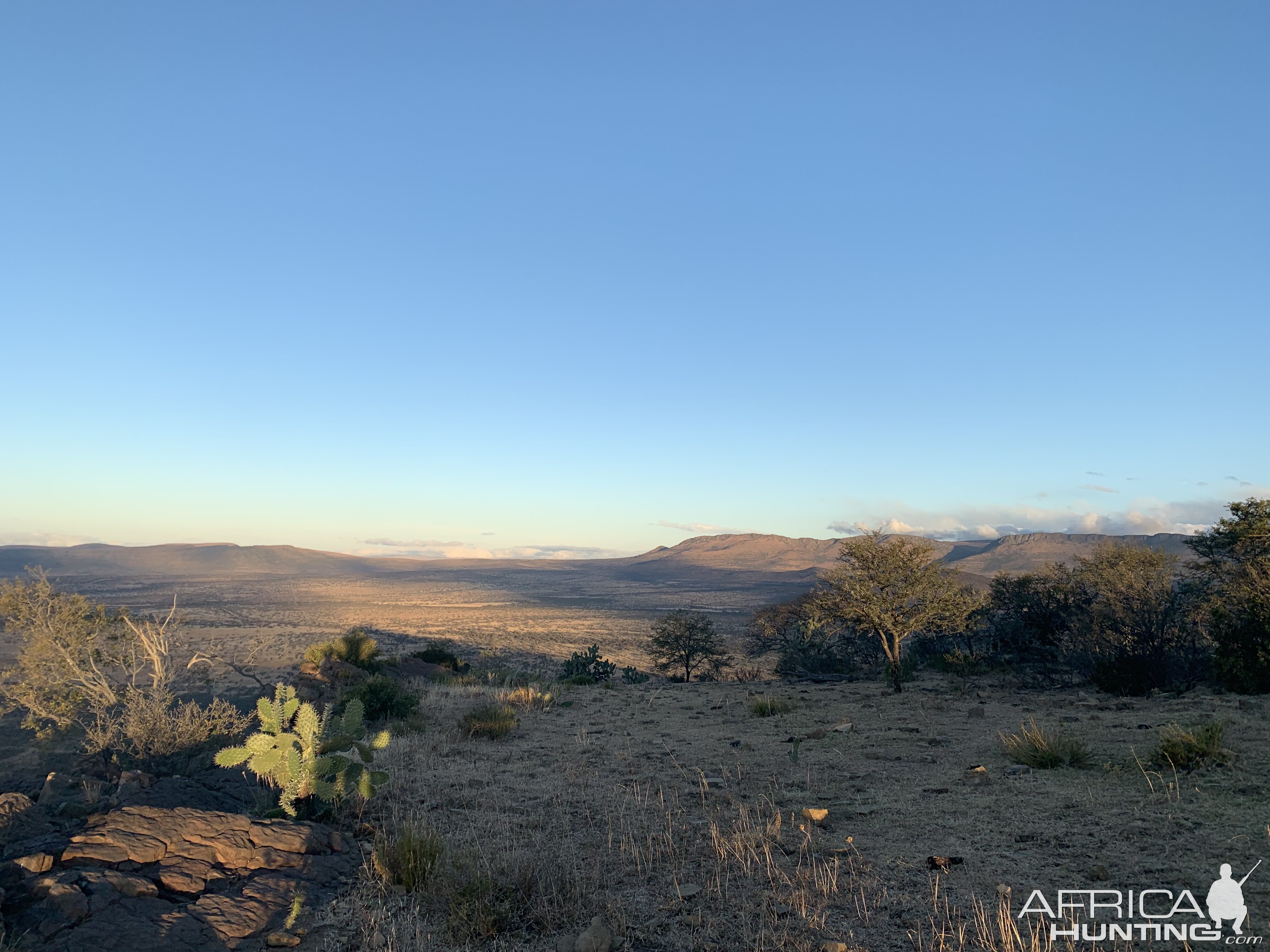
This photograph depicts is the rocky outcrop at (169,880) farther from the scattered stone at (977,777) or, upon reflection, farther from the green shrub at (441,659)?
the green shrub at (441,659)

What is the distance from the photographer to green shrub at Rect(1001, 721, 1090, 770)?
28.8 feet

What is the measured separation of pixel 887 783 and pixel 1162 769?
3239 millimetres

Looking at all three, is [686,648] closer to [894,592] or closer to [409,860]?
[894,592]

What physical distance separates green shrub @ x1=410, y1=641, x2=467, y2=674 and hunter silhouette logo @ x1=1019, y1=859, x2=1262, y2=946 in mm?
25995

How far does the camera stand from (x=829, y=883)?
557cm

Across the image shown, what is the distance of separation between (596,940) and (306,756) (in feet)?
16.6

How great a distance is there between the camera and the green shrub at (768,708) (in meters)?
15.4

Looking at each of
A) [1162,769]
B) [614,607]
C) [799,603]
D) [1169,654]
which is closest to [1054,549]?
[614,607]

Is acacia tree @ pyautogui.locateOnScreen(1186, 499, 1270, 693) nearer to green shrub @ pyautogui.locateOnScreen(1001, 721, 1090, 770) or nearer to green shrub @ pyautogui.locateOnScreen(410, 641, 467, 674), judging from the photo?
green shrub @ pyautogui.locateOnScreen(1001, 721, 1090, 770)

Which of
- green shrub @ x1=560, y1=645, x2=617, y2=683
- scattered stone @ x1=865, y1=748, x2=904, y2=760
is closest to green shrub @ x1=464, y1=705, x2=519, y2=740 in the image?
scattered stone @ x1=865, y1=748, x2=904, y2=760

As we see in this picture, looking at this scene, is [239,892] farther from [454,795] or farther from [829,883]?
[829,883]

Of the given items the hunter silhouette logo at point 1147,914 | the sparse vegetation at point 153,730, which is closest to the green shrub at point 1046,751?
the hunter silhouette logo at point 1147,914

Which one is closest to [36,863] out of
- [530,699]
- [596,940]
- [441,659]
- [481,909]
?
[481,909]

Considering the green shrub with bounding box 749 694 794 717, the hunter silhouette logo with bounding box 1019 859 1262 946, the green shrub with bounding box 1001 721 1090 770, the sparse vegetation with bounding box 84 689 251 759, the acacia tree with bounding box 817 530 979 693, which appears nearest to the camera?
the hunter silhouette logo with bounding box 1019 859 1262 946
